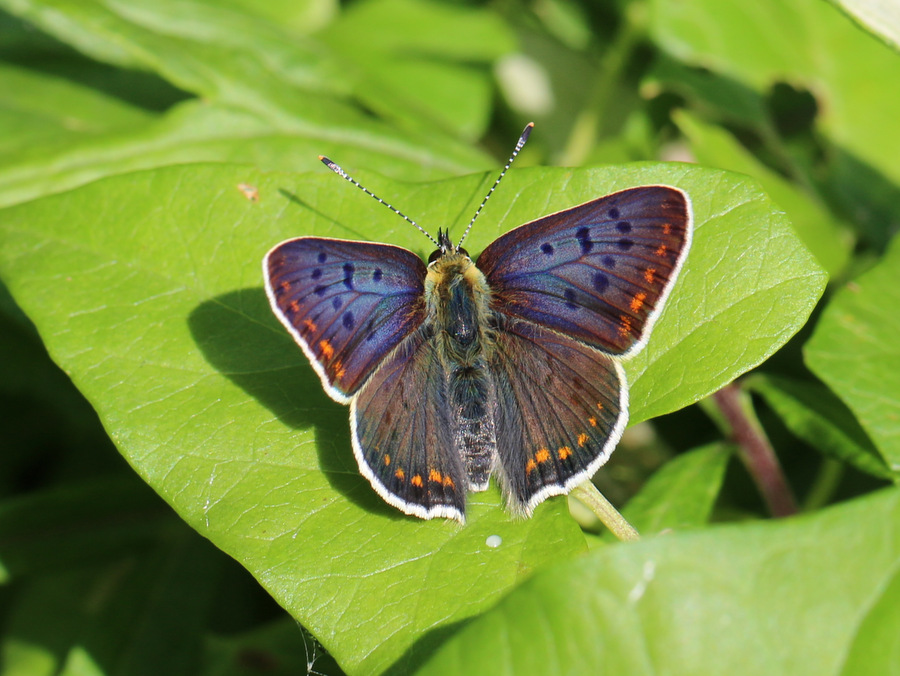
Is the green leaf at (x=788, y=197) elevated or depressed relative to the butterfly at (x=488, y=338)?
elevated

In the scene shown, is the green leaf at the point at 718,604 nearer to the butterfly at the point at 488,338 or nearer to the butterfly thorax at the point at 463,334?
the butterfly at the point at 488,338

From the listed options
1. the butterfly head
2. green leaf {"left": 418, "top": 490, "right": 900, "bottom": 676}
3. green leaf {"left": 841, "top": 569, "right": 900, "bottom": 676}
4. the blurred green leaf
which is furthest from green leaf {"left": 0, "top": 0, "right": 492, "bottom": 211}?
green leaf {"left": 841, "top": 569, "right": 900, "bottom": 676}

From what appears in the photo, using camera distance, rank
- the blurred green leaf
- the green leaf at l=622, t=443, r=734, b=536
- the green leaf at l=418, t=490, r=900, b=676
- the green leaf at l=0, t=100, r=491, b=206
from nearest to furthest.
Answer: the green leaf at l=418, t=490, r=900, b=676 → the green leaf at l=622, t=443, r=734, b=536 → the green leaf at l=0, t=100, r=491, b=206 → the blurred green leaf

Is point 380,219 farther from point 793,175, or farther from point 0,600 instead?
point 0,600

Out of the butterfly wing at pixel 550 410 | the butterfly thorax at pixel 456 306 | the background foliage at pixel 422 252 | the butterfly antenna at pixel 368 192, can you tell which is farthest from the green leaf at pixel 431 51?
the butterfly wing at pixel 550 410

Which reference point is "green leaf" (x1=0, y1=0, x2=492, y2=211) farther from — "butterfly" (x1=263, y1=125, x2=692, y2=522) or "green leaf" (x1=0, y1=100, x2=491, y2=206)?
"butterfly" (x1=263, y1=125, x2=692, y2=522)

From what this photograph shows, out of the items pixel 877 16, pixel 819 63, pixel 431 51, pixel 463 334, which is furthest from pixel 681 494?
pixel 431 51

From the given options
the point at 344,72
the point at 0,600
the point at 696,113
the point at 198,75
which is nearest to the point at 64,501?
the point at 0,600
